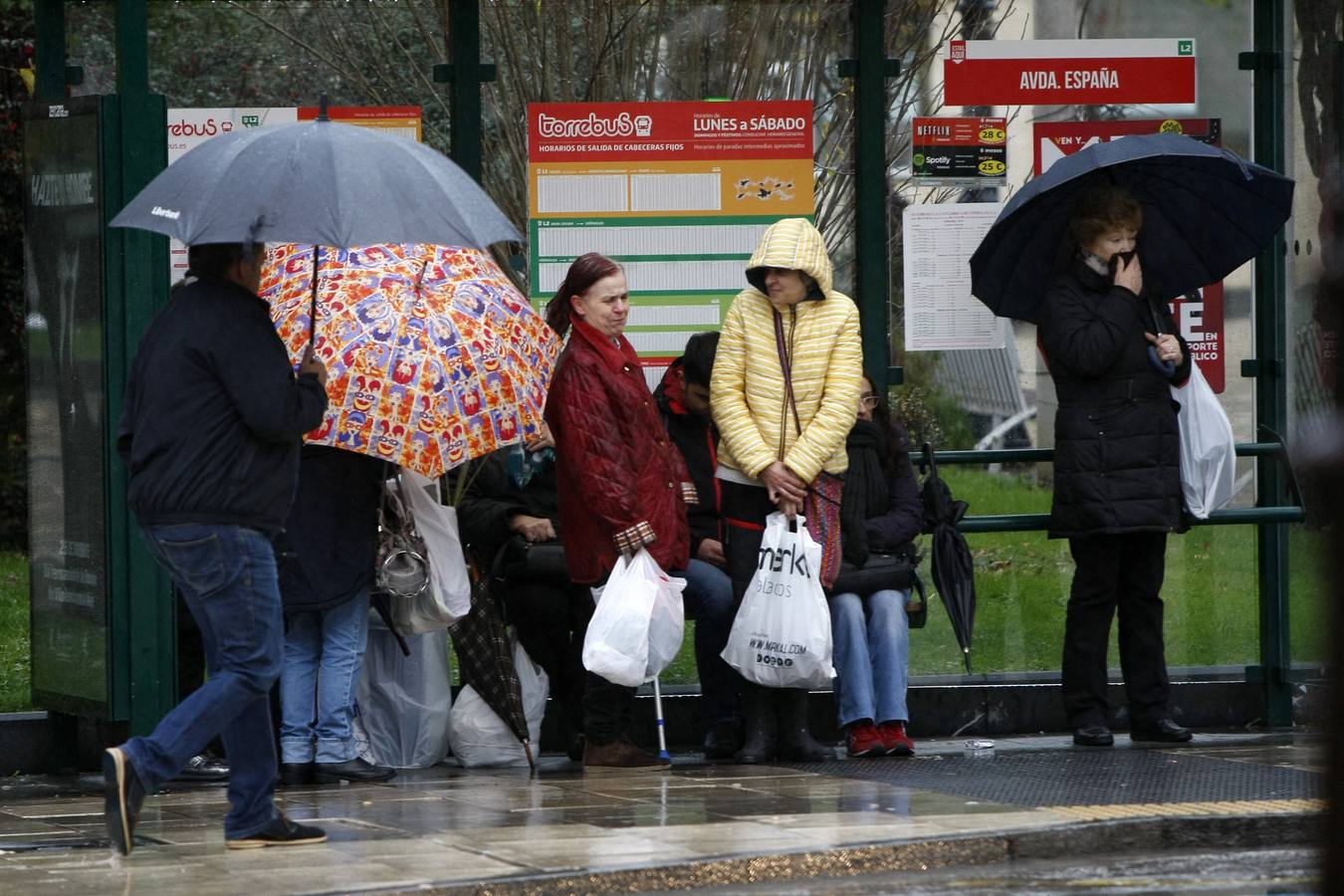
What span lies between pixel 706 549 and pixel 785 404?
70 cm

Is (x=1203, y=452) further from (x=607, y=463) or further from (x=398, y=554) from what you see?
(x=398, y=554)

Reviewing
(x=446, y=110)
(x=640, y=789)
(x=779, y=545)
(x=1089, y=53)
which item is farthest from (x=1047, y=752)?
(x=446, y=110)

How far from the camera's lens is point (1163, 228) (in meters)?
8.52

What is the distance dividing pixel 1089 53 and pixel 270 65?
139 inches

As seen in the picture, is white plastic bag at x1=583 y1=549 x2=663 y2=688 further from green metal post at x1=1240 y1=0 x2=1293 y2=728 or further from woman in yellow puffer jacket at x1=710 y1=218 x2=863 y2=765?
green metal post at x1=1240 y1=0 x2=1293 y2=728

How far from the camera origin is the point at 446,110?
28.0ft

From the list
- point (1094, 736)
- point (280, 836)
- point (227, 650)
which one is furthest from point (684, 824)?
point (1094, 736)

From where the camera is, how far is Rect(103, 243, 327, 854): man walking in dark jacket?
219 inches

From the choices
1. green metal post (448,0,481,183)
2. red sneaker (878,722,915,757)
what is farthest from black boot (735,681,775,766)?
green metal post (448,0,481,183)

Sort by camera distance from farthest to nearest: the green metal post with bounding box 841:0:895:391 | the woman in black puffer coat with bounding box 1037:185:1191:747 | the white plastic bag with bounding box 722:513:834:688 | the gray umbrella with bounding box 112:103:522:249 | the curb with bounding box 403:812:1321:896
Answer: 1. the green metal post with bounding box 841:0:895:391
2. the woman in black puffer coat with bounding box 1037:185:1191:747
3. the white plastic bag with bounding box 722:513:834:688
4. the gray umbrella with bounding box 112:103:522:249
5. the curb with bounding box 403:812:1321:896

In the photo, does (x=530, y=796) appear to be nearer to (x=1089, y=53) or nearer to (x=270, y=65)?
(x=270, y=65)

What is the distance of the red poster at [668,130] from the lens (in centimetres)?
856

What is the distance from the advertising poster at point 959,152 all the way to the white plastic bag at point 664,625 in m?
2.33

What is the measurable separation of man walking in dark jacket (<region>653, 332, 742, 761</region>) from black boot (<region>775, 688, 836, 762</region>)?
0.90ft
